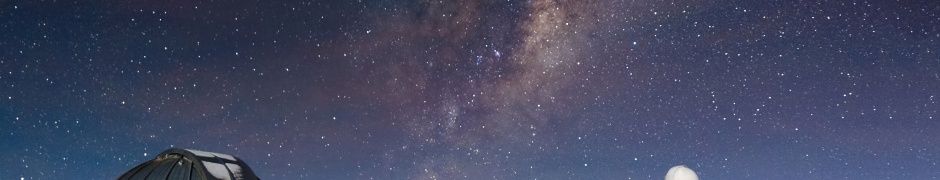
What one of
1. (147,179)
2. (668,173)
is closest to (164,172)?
(147,179)

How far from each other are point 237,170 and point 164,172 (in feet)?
2.15

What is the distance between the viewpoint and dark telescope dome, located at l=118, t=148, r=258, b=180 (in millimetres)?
5660

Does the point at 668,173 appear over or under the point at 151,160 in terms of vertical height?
over

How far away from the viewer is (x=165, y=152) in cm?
587

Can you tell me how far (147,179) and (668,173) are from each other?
233 inches

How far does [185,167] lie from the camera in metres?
5.73

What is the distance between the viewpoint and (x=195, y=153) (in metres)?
5.74

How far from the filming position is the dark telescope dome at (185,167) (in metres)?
5.66

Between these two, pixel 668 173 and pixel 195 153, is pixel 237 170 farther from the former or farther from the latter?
pixel 668 173

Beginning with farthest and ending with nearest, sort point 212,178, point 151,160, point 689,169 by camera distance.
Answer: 1. point 689,169
2. point 151,160
3. point 212,178

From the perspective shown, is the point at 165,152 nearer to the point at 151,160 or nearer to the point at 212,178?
the point at 151,160

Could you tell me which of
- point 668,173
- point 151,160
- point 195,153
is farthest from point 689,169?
point 151,160

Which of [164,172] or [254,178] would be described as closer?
[164,172]

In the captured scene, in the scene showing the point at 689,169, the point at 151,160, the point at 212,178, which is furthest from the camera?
the point at 689,169
